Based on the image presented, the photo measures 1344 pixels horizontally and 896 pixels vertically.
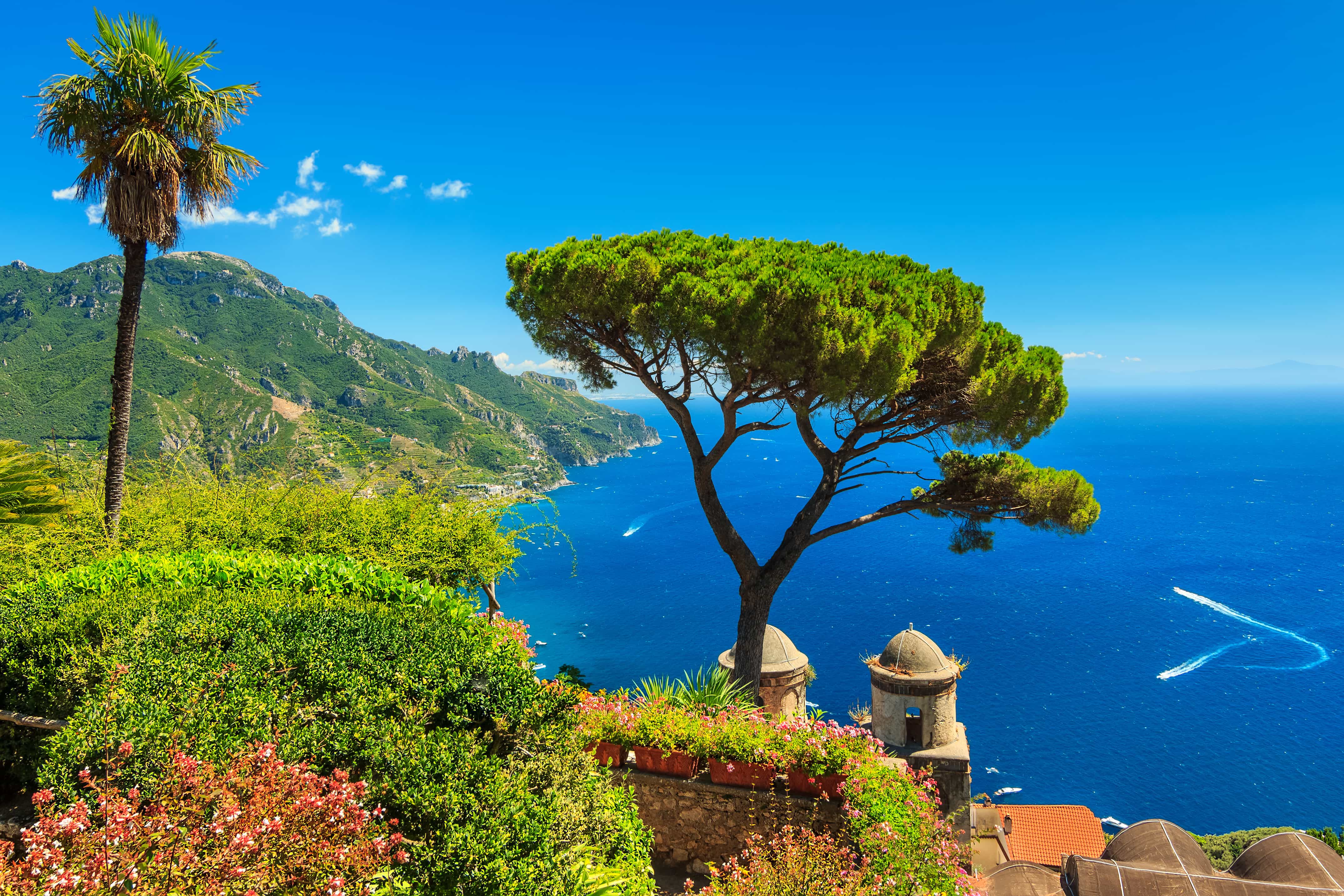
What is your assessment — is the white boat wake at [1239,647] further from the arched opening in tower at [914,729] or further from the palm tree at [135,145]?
the palm tree at [135,145]

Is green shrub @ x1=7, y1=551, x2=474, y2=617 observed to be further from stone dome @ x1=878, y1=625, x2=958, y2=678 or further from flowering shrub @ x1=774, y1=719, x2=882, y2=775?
stone dome @ x1=878, y1=625, x2=958, y2=678

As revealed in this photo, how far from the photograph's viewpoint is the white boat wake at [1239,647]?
41.0 meters

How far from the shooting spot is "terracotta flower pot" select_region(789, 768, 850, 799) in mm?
5305

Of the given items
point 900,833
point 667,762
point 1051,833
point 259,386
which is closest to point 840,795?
point 900,833

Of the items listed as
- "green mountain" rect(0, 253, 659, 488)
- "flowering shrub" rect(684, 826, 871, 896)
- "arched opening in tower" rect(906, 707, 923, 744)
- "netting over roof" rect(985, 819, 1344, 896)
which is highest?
"green mountain" rect(0, 253, 659, 488)

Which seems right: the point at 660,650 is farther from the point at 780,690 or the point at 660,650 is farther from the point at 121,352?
the point at 121,352

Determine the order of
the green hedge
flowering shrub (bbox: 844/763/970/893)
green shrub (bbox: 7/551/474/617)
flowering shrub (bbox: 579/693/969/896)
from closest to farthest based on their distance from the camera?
the green hedge < flowering shrub (bbox: 579/693/969/896) < flowering shrub (bbox: 844/763/970/893) < green shrub (bbox: 7/551/474/617)

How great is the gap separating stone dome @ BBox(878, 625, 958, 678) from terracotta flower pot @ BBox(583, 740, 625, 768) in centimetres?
566

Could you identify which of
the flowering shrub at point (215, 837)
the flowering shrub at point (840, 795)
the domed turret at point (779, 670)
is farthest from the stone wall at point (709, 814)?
the domed turret at point (779, 670)

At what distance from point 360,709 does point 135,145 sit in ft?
27.9

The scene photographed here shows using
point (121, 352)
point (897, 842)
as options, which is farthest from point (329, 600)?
point (121, 352)

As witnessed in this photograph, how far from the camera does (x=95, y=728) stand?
11.8 feet

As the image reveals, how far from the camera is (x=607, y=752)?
18.6 feet

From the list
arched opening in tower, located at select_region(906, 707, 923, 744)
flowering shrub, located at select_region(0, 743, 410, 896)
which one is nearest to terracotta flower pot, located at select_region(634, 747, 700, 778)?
flowering shrub, located at select_region(0, 743, 410, 896)
